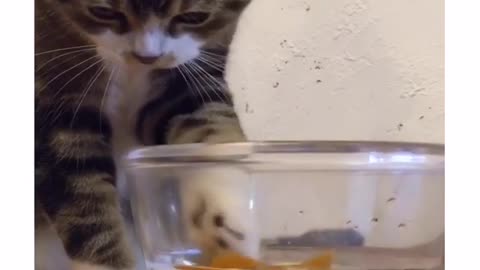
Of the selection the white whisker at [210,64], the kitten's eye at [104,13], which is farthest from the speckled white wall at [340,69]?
the kitten's eye at [104,13]

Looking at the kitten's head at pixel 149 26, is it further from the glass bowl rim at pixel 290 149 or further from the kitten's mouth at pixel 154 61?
the glass bowl rim at pixel 290 149

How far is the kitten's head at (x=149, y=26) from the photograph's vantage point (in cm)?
62

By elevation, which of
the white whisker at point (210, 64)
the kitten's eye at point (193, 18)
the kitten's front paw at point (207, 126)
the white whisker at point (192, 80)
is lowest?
the kitten's front paw at point (207, 126)

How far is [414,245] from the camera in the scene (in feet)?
1.66

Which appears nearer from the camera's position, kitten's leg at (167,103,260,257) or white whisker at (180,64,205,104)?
kitten's leg at (167,103,260,257)

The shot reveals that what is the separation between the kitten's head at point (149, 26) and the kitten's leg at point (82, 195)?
8 centimetres

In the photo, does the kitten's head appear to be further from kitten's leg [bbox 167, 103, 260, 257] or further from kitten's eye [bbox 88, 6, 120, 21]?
kitten's leg [bbox 167, 103, 260, 257]

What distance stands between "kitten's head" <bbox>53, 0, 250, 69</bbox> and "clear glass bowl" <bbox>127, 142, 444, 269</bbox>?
14 centimetres

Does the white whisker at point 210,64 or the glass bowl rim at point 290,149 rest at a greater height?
the white whisker at point 210,64

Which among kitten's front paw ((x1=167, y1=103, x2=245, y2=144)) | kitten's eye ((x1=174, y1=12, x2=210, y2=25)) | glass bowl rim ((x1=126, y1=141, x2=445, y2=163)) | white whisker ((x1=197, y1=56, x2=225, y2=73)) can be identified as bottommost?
glass bowl rim ((x1=126, y1=141, x2=445, y2=163))

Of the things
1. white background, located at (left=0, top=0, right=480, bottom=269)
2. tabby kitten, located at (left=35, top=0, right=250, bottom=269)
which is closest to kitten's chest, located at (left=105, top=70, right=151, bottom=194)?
tabby kitten, located at (left=35, top=0, right=250, bottom=269)

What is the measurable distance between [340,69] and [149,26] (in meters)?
0.19

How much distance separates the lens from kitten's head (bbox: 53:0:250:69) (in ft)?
2.05
